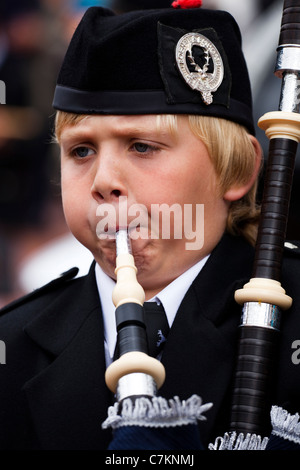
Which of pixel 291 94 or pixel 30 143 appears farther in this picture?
pixel 30 143

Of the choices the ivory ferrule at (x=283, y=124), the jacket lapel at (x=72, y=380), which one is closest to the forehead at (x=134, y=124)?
the ivory ferrule at (x=283, y=124)

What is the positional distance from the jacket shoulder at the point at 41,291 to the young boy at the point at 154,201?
22 centimetres

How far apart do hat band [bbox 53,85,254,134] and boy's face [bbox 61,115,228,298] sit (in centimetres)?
2

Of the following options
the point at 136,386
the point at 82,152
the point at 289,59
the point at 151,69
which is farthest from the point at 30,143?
the point at 136,386

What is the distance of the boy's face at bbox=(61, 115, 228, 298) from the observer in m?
1.96

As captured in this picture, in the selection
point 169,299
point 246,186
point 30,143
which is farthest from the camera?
point 30,143

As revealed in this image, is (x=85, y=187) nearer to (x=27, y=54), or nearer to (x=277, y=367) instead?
(x=277, y=367)

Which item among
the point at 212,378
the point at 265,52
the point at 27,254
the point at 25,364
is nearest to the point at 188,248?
the point at 212,378

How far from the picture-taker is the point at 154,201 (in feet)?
6.42

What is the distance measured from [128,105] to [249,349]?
0.59 meters

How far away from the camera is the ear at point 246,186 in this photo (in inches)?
83.4

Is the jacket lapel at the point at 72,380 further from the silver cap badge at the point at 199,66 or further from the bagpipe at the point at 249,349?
the silver cap badge at the point at 199,66

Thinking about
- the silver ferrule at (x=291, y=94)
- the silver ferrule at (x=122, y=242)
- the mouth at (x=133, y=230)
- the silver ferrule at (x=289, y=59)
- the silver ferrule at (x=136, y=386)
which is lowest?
the silver ferrule at (x=136, y=386)

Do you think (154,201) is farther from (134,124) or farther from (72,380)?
(72,380)
